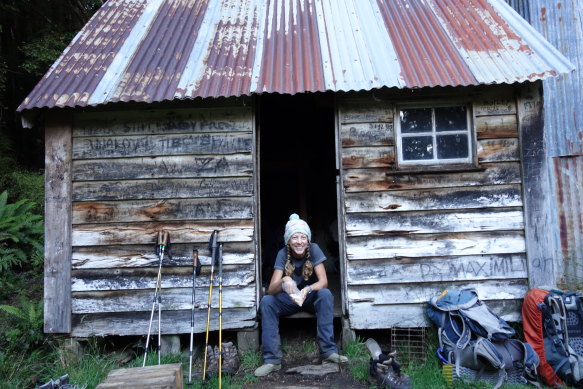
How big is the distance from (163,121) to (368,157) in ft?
7.77

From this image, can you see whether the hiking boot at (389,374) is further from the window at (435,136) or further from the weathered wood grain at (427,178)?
the window at (435,136)

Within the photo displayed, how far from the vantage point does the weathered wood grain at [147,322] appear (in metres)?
4.12

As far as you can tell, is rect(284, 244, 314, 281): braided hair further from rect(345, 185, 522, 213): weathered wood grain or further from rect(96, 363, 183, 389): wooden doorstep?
rect(96, 363, 183, 389): wooden doorstep

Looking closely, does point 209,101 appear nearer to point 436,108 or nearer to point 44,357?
point 436,108

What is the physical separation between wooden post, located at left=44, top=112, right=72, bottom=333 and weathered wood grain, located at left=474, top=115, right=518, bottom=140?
462 cm

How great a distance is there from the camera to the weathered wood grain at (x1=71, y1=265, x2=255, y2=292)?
4.13 m

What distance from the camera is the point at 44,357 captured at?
4.12 metres

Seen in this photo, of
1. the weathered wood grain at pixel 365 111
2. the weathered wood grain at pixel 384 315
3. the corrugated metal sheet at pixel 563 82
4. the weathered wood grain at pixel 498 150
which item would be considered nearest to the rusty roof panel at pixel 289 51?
the weathered wood grain at pixel 365 111

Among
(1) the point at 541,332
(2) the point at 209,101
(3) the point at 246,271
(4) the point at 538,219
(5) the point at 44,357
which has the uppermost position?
(2) the point at 209,101

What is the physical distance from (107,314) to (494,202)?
447 centimetres

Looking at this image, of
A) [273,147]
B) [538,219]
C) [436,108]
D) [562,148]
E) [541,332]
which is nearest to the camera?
[541,332]

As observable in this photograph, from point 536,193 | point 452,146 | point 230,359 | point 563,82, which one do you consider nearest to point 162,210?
point 230,359

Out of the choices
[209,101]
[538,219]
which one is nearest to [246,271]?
[209,101]

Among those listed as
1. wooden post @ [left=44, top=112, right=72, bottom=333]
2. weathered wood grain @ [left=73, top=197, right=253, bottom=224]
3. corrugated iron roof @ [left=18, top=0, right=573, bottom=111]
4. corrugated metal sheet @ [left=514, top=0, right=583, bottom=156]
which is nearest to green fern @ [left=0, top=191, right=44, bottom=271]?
wooden post @ [left=44, top=112, right=72, bottom=333]
